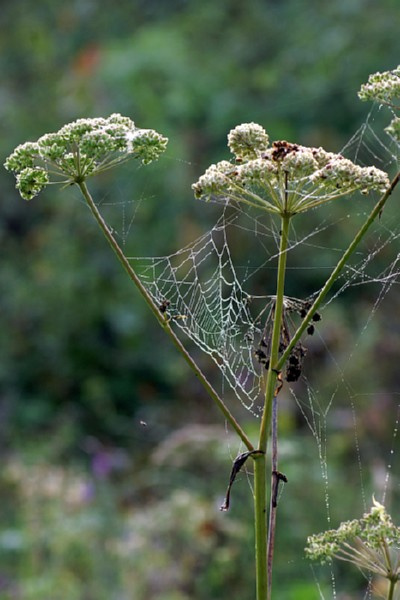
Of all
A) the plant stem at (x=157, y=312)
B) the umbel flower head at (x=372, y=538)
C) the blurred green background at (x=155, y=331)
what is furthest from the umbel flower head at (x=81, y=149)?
the blurred green background at (x=155, y=331)

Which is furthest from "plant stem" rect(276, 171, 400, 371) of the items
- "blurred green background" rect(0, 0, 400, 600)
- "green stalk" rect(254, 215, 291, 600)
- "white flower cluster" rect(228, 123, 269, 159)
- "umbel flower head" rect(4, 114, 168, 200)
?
"blurred green background" rect(0, 0, 400, 600)

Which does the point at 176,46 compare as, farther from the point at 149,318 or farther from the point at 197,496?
the point at 197,496

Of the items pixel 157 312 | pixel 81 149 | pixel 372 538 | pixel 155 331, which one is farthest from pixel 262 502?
pixel 155 331

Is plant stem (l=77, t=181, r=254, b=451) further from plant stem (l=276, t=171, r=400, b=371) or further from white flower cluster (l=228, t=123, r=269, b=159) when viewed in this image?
white flower cluster (l=228, t=123, r=269, b=159)

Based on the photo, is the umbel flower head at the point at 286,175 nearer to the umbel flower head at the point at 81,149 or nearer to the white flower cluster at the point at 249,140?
the white flower cluster at the point at 249,140

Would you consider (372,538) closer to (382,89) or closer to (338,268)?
(338,268)

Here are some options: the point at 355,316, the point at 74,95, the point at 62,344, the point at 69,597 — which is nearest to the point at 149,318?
the point at 62,344
